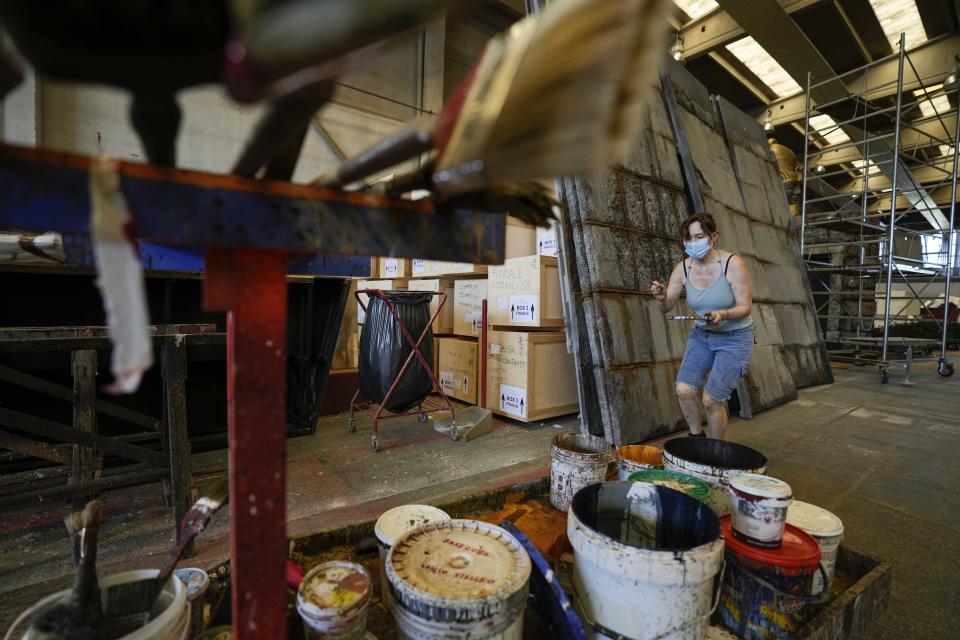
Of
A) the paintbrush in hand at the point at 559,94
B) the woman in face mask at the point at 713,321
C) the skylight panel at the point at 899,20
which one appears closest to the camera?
the paintbrush in hand at the point at 559,94

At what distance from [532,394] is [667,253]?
1.92 meters

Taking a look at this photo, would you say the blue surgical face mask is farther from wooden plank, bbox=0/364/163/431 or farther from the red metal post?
wooden plank, bbox=0/364/163/431

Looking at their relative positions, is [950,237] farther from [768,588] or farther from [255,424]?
[255,424]

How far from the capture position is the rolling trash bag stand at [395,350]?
3.56m

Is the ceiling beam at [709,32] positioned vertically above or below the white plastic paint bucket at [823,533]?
above

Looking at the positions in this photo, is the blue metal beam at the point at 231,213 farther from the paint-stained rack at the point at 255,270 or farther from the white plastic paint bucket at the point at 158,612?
the white plastic paint bucket at the point at 158,612

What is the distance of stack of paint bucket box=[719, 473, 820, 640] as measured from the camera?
1387mm

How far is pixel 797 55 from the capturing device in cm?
642

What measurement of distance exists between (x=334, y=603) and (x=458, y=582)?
1.10 feet

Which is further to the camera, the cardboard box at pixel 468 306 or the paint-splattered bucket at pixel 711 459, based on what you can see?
the cardboard box at pixel 468 306

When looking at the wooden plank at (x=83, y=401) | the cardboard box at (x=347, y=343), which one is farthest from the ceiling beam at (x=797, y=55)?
the wooden plank at (x=83, y=401)

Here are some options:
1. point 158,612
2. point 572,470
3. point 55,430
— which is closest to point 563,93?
point 158,612

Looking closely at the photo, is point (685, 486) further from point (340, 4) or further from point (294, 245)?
point (340, 4)

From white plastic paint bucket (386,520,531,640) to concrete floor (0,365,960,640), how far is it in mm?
856
